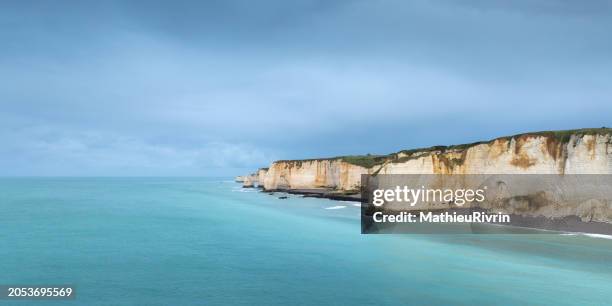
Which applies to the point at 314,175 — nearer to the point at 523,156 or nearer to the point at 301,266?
the point at 523,156

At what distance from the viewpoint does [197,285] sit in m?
15.8

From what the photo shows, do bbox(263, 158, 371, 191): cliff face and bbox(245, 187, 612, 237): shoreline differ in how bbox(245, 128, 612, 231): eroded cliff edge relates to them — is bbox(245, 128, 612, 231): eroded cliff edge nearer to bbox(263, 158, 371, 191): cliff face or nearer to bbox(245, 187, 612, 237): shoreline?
bbox(245, 187, 612, 237): shoreline

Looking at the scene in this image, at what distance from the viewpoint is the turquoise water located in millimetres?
14539

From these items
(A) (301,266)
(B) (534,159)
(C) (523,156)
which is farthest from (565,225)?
(A) (301,266)

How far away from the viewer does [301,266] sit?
19.0m

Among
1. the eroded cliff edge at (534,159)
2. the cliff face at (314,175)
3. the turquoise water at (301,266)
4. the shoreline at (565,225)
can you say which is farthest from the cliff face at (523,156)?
the cliff face at (314,175)

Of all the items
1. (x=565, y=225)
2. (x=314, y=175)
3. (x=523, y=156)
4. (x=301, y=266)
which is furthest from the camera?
(x=314, y=175)

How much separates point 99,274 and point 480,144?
31.4 metres

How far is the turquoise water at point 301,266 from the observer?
14.5m

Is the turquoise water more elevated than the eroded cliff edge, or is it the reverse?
the eroded cliff edge

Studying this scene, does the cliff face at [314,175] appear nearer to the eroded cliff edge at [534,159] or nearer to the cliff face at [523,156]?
the eroded cliff edge at [534,159]

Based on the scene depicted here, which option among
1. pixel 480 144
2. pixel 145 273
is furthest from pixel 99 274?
pixel 480 144

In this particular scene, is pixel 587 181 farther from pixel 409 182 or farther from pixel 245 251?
pixel 245 251

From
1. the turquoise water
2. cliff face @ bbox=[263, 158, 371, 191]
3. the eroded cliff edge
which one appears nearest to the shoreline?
the eroded cliff edge
